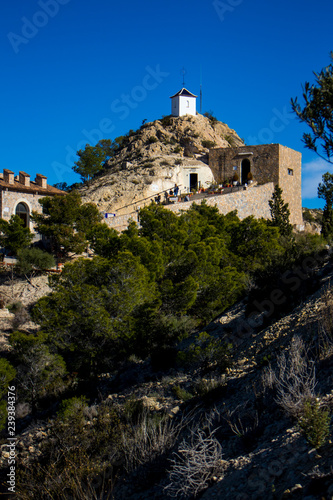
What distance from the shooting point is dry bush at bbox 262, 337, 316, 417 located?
5875 millimetres

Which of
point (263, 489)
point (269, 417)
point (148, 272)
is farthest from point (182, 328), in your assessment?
point (263, 489)

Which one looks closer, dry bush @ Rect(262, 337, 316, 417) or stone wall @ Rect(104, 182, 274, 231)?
dry bush @ Rect(262, 337, 316, 417)

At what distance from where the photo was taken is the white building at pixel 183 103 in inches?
1732

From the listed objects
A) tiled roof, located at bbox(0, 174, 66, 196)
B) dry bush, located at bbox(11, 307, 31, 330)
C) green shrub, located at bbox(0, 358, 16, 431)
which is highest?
tiled roof, located at bbox(0, 174, 66, 196)

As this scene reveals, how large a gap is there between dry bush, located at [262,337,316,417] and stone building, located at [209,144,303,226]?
30.1 m

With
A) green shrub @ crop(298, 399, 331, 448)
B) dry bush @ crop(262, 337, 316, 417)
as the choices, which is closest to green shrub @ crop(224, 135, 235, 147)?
dry bush @ crop(262, 337, 316, 417)

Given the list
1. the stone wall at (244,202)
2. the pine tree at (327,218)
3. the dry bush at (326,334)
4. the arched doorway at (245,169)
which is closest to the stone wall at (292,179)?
the stone wall at (244,202)

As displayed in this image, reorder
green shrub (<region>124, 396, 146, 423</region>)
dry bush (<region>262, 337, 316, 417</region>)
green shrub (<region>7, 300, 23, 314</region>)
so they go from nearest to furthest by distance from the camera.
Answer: dry bush (<region>262, 337, 316, 417</region>)
green shrub (<region>124, 396, 146, 423</region>)
green shrub (<region>7, 300, 23, 314</region>)

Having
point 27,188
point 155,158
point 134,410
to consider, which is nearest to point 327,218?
point 27,188

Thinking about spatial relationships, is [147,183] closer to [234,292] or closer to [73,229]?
[73,229]

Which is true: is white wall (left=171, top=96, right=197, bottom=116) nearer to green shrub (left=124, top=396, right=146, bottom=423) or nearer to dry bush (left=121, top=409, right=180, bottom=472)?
green shrub (left=124, top=396, right=146, bottom=423)

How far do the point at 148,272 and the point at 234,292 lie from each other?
3167 millimetres

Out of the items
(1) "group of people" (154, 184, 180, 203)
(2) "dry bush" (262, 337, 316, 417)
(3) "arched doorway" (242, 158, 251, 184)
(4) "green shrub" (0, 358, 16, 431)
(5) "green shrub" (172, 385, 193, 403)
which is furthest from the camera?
(3) "arched doorway" (242, 158, 251, 184)

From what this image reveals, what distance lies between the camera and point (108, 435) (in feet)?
26.9
